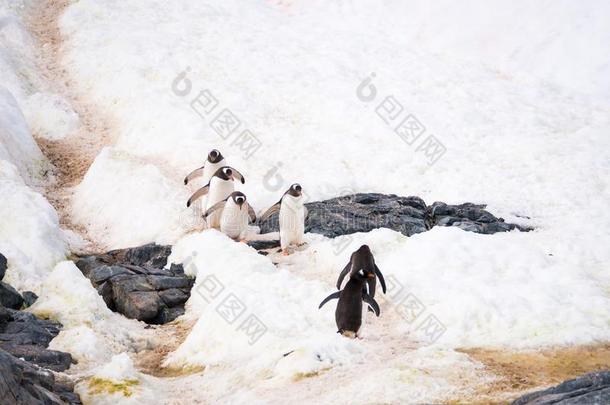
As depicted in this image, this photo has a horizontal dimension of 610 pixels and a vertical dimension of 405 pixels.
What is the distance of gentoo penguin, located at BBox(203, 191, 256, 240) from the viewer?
1384 centimetres

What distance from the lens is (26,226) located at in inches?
488

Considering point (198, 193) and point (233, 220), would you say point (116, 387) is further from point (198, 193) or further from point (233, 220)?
point (198, 193)

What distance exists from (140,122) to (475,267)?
493 inches

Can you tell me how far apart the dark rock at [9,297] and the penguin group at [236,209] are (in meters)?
4.71

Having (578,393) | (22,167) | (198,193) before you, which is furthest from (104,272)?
(578,393)

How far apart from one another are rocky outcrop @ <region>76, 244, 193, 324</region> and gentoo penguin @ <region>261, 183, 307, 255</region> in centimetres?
224

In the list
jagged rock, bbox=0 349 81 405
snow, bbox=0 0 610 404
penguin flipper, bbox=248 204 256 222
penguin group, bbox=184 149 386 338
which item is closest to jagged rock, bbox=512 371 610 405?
snow, bbox=0 0 610 404

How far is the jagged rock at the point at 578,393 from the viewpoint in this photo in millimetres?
5297

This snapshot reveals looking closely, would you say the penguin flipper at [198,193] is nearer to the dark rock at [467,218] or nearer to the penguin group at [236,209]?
the penguin group at [236,209]

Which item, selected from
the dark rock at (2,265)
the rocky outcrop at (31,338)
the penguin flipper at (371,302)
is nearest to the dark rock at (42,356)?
the rocky outcrop at (31,338)

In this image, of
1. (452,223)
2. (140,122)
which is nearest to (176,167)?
(140,122)

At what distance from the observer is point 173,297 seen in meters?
11.5

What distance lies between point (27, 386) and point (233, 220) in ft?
26.7

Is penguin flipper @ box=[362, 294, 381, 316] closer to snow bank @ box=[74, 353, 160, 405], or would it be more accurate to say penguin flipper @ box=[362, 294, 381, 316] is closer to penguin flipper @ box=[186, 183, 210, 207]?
snow bank @ box=[74, 353, 160, 405]
